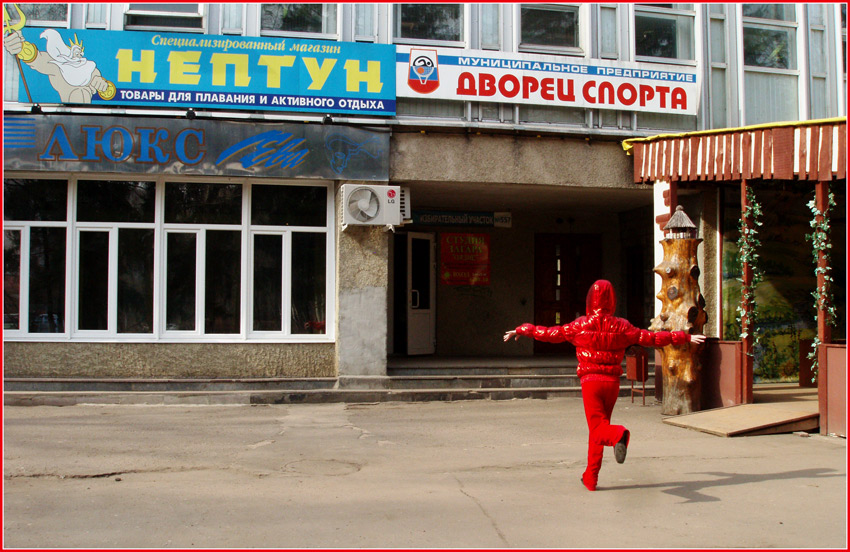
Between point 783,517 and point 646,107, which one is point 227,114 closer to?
point 646,107

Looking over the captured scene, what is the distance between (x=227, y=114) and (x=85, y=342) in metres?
3.86

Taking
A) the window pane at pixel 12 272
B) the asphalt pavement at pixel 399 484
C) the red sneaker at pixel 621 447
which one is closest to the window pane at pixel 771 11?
the asphalt pavement at pixel 399 484

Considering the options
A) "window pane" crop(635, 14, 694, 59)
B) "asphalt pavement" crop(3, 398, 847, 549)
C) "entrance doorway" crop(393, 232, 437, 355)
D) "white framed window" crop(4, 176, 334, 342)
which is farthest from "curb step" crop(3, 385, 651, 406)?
"window pane" crop(635, 14, 694, 59)

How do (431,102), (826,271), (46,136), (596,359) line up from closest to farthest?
(596,359) → (826,271) → (46,136) → (431,102)

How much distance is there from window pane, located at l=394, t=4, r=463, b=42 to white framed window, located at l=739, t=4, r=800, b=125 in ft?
15.5

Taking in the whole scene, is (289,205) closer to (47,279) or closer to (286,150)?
(286,150)

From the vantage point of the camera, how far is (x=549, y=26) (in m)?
12.0

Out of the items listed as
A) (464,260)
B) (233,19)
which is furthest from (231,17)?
(464,260)

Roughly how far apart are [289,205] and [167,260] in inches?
77.2

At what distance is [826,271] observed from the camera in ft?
27.9

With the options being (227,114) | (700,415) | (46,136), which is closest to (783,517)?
(700,415)

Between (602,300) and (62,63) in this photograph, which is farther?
(62,63)

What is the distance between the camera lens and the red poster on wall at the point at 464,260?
14508 millimetres

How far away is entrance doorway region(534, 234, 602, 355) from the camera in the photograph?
1495 centimetres
